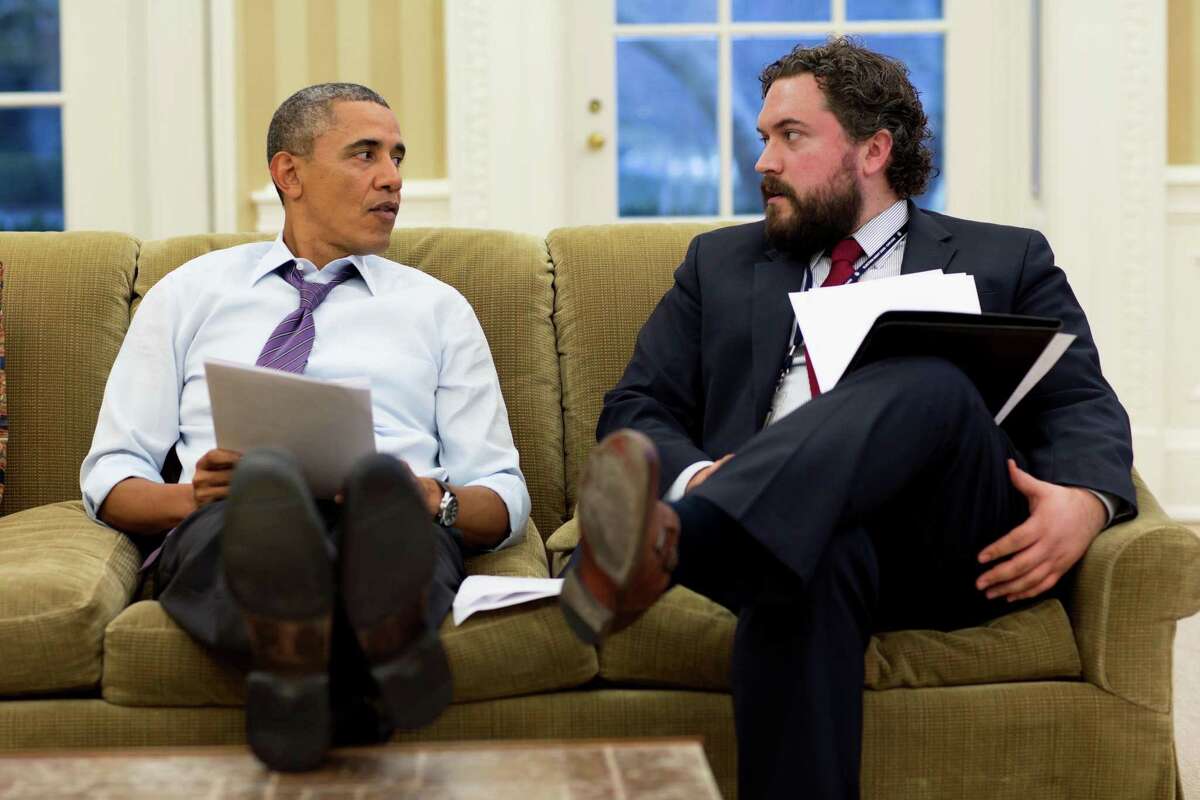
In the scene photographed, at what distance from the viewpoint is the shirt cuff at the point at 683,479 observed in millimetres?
1741

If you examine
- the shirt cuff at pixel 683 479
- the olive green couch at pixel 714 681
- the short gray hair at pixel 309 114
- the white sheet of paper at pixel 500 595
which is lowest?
the olive green couch at pixel 714 681

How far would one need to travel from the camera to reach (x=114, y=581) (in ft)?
5.62

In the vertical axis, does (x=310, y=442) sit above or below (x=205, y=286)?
below

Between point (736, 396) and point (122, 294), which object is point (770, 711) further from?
point (122, 294)

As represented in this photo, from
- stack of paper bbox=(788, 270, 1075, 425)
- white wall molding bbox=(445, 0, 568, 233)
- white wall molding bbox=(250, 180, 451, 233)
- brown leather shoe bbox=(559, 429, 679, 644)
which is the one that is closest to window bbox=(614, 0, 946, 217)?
white wall molding bbox=(445, 0, 568, 233)

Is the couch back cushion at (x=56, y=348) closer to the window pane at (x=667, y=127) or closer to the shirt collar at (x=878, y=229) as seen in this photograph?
the shirt collar at (x=878, y=229)

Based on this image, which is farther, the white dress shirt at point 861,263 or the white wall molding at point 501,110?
the white wall molding at point 501,110

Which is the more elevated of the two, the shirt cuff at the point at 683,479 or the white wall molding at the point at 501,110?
the white wall molding at the point at 501,110

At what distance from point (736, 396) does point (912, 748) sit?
0.54m

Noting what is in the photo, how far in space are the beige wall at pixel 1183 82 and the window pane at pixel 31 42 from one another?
9.63 ft

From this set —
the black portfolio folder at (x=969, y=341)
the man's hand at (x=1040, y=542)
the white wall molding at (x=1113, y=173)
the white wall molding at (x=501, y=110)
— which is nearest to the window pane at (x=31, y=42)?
the white wall molding at (x=501, y=110)

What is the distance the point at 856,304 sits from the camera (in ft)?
5.79

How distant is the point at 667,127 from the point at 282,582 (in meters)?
2.77

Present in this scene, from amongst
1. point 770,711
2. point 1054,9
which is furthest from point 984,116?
point 770,711
